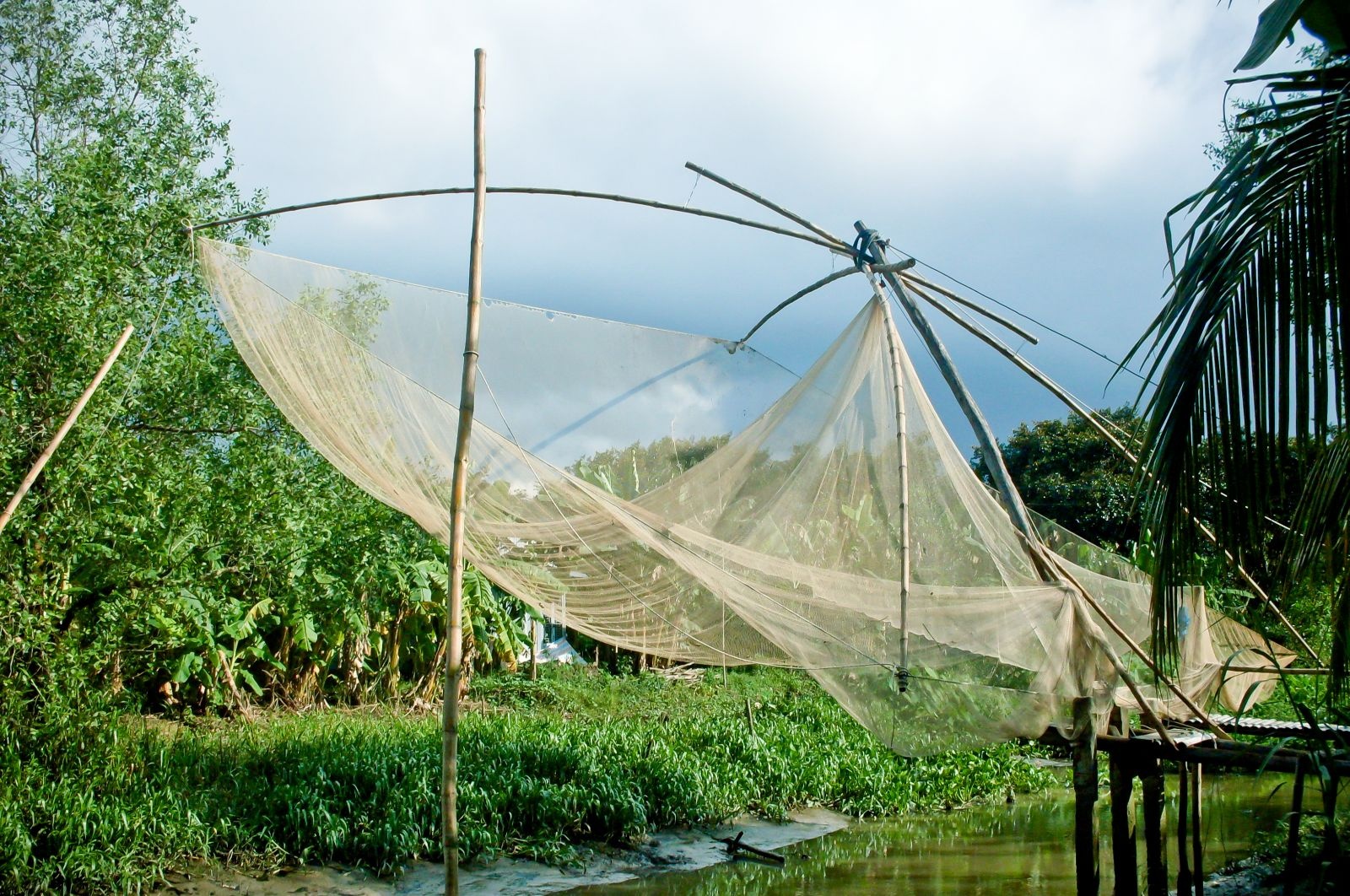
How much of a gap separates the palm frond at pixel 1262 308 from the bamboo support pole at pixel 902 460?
1.49 meters

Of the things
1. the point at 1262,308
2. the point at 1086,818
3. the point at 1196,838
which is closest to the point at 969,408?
the point at 1086,818

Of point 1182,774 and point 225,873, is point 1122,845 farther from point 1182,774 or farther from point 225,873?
point 225,873

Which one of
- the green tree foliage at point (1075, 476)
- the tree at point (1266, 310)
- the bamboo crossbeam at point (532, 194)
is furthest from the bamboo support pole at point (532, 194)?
the green tree foliage at point (1075, 476)

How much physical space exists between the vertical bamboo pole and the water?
2335 millimetres

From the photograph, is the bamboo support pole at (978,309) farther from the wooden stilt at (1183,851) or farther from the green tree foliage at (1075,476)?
the green tree foliage at (1075,476)

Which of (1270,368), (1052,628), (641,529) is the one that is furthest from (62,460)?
(1270,368)

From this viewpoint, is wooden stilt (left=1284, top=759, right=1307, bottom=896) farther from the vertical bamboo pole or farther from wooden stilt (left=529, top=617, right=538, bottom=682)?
wooden stilt (left=529, top=617, right=538, bottom=682)

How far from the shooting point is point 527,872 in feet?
17.4

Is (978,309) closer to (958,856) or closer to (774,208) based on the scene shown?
(774,208)

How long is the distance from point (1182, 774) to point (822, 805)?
3.29m

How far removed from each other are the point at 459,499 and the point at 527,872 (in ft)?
→ 9.39

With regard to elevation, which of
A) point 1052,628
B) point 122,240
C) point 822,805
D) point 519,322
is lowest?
point 822,805

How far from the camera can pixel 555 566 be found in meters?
4.00

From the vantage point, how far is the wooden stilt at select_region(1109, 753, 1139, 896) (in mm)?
4387
